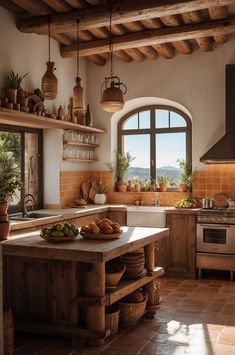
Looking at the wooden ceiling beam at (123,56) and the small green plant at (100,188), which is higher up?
the wooden ceiling beam at (123,56)

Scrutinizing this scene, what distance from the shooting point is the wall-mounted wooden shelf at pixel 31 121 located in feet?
17.2

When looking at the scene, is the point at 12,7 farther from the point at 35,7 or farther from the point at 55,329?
the point at 55,329

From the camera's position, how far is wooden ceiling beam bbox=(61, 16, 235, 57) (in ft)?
19.8

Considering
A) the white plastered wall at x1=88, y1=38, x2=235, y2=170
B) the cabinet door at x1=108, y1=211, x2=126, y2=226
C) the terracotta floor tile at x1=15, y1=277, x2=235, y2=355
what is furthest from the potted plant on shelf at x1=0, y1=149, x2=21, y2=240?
the white plastered wall at x1=88, y1=38, x2=235, y2=170

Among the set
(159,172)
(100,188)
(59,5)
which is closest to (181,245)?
(159,172)

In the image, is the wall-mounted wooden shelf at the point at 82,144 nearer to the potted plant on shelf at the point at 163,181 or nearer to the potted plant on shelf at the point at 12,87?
the potted plant on shelf at the point at 163,181

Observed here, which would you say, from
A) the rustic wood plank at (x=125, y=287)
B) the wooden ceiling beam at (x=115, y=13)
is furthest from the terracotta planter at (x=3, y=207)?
the wooden ceiling beam at (x=115, y=13)

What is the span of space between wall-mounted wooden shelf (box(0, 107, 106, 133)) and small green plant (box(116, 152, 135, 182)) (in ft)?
3.49

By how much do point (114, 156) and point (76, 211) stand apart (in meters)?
1.97

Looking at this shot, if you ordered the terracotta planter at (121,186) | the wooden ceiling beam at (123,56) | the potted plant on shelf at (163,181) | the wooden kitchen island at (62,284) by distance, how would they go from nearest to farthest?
the wooden kitchen island at (62,284) → the wooden ceiling beam at (123,56) → the potted plant on shelf at (163,181) → the terracotta planter at (121,186)

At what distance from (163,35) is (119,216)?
9.18ft

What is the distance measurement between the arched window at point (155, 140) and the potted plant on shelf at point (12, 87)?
111 inches

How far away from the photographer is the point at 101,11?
543 centimetres

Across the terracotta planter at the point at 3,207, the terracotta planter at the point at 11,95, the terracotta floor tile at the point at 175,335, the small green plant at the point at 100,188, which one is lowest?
the terracotta floor tile at the point at 175,335
